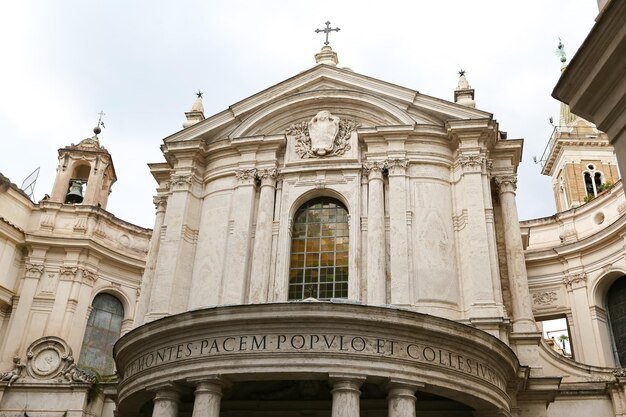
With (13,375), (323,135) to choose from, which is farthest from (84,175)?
(323,135)

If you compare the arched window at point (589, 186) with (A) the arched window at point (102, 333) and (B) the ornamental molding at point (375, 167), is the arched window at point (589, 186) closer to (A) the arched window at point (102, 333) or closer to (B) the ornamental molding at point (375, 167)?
(B) the ornamental molding at point (375, 167)

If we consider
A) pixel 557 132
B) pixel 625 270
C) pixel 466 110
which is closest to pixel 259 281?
pixel 466 110

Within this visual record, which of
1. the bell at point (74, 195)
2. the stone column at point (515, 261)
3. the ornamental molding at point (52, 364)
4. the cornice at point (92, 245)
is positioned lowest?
the ornamental molding at point (52, 364)

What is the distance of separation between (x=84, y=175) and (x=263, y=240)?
17721 millimetres

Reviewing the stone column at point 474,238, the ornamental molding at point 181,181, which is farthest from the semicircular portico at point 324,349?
the ornamental molding at point 181,181

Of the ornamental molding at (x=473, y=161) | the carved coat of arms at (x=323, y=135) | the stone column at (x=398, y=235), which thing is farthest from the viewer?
Answer: the carved coat of arms at (x=323, y=135)

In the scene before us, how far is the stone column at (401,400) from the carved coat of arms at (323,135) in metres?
8.54

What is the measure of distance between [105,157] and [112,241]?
16.0 feet

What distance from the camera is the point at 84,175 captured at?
1310 inches

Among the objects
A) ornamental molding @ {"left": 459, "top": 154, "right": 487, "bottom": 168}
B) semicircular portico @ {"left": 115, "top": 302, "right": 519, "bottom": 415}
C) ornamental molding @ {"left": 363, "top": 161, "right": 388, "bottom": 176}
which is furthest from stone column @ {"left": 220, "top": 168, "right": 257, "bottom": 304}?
ornamental molding @ {"left": 459, "top": 154, "right": 487, "bottom": 168}

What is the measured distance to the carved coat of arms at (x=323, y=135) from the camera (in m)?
20.1

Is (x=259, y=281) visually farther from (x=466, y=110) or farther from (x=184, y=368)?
(x=466, y=110)

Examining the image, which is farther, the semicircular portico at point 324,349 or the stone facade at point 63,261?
the stone facade at point 63,261

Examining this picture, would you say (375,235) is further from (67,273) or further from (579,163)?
(579,163)
